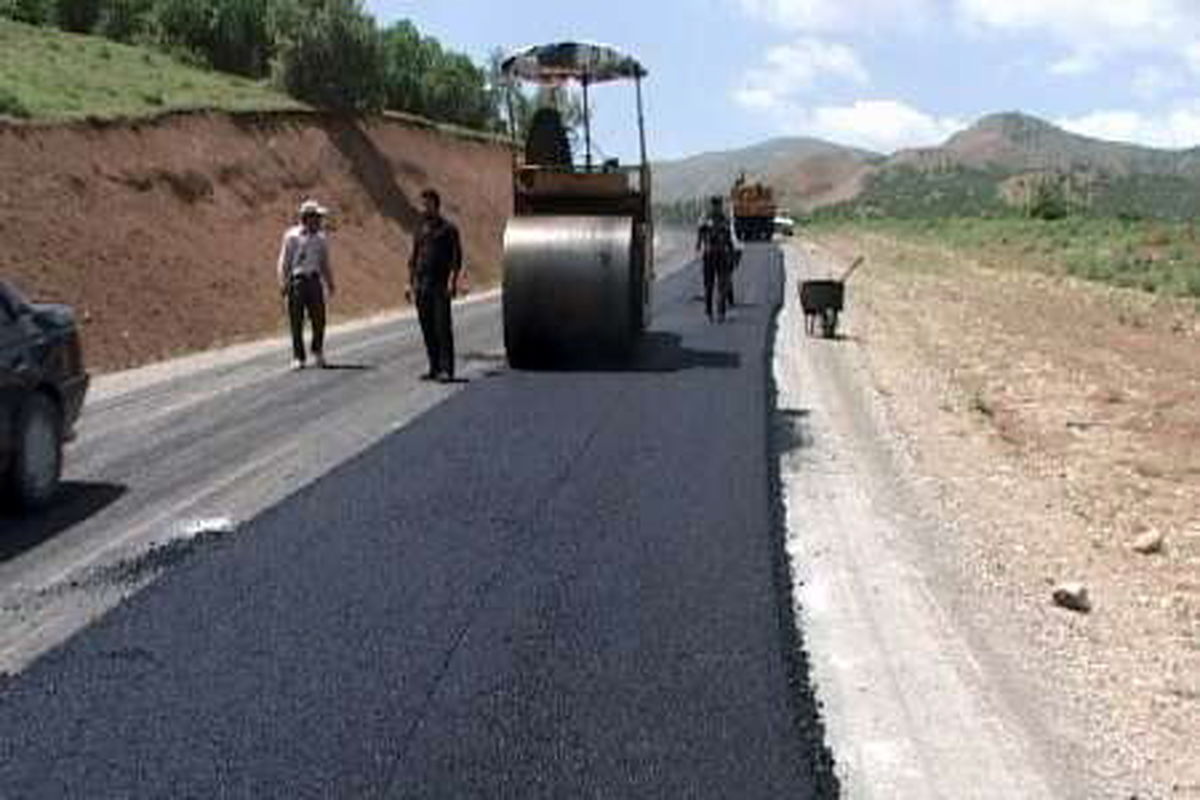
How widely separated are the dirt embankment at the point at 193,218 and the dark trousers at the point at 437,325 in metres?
7.53

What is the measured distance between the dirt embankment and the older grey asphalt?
1350 cm

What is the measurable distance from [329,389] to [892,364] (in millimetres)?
7836

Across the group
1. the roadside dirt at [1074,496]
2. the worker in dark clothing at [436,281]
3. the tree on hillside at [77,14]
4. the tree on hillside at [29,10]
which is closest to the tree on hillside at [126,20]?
the tree on hillside at [77,14]

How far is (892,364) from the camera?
2012 centimetres

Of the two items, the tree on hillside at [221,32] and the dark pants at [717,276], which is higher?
the tree on hillside at [221,32]

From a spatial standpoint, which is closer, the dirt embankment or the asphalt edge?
the asphalt edge

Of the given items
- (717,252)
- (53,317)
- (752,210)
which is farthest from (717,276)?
(752,210)

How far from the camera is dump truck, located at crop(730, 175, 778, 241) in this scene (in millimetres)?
63375

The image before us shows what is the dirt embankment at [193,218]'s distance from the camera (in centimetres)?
2700

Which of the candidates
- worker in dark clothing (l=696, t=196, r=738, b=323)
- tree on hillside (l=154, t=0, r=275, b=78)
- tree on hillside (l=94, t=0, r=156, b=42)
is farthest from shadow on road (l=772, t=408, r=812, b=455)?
tree on hillside (l=94, t=0, r=156, b=42)

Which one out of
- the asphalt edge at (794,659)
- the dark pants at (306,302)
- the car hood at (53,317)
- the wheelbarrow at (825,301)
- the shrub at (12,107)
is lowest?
the wheelbarrow at (825,301)

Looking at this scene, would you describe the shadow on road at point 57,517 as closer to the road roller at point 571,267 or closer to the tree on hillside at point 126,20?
the road roller at point 571,267

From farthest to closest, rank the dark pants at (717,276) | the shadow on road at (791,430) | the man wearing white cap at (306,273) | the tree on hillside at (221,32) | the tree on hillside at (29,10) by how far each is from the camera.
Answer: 1. the tree on hillside at (221,32)
2. the tree on hillside at (29,10)
3. the dark pants at (717,276)
4. the man wearing white cap at (306,273)
5. the shadow on road at (791,430)

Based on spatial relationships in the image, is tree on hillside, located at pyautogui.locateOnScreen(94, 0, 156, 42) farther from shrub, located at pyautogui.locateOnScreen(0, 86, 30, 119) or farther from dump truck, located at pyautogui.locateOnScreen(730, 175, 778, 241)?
shrub, located at pyautogui.locateOnScreen(0, 86, 30, 119)
